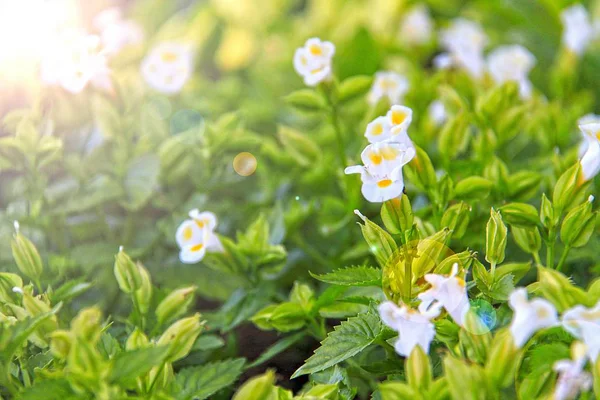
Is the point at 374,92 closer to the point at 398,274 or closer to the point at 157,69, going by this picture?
the point at 157,69

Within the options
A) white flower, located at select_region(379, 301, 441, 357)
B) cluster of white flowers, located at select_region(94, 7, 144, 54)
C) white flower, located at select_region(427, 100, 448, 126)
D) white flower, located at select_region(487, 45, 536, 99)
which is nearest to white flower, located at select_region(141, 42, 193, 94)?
cluster of white flowers, located at select_region(94, 7, 144, 54)

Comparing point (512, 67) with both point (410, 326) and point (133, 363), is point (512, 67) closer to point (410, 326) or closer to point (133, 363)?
point (410, 326)

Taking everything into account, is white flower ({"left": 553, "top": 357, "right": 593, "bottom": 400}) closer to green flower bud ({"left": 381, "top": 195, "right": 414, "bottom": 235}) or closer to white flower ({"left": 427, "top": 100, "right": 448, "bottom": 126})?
green flower bud ({"left": 381, "top": 195, "right": 414, "bottom": 235})

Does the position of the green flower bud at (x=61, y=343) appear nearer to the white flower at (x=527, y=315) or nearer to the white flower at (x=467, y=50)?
the white flower at (x=527, y=315)

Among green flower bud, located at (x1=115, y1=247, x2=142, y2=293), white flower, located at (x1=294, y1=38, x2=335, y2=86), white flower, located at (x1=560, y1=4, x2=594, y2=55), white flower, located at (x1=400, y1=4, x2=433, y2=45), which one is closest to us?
green flower bud, located at (x1=115, y1=247, x2=142, y2=293)

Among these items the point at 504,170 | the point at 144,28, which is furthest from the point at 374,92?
the point at 144,28

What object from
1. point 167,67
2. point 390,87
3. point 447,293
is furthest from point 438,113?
point 447,293
